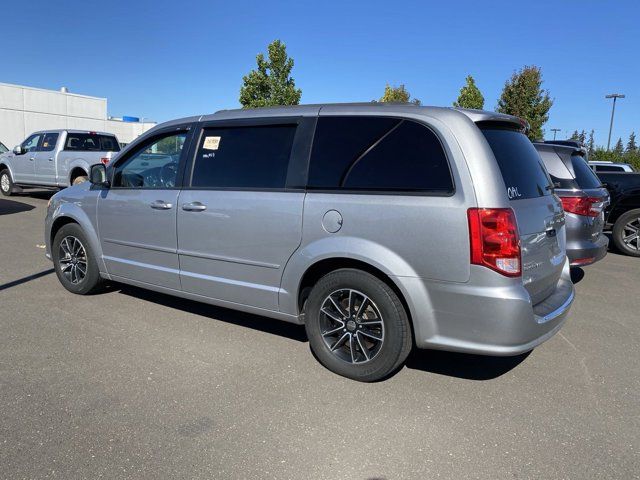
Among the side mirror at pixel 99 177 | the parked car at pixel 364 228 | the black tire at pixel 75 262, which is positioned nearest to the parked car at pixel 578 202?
the parked car at pixel 364 228

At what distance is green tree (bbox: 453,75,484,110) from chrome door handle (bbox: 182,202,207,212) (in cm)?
2285

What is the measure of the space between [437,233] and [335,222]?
2.39ft

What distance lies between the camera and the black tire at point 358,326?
11.1 feet

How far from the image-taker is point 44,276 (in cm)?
616

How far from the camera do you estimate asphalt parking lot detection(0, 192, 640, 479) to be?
2664 mm

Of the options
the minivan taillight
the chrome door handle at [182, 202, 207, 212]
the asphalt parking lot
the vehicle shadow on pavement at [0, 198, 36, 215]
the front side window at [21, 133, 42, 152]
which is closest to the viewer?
the asphalt parking lot

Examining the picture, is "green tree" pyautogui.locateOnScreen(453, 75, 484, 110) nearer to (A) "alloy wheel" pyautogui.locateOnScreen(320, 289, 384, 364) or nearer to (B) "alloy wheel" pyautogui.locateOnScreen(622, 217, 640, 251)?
(B) "alloy wheel" pyautogui.locateOnScreen(622, 217, 640, 251)

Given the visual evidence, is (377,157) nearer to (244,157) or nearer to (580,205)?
(244,157)

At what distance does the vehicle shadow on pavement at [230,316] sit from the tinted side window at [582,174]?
3.90 meters

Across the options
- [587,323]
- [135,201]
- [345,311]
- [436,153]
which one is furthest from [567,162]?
[135,201]

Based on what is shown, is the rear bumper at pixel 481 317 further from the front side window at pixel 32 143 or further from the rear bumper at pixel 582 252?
the front side window at pixel 32 143

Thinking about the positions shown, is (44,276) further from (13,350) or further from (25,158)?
(25,158)

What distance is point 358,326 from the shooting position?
356 cm

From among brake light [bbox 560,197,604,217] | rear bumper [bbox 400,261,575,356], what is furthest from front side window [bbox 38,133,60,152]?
rear bumper [bbox 400,261,575,356]
